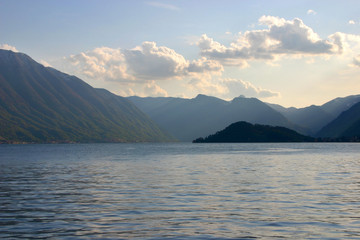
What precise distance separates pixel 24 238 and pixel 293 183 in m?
40.2

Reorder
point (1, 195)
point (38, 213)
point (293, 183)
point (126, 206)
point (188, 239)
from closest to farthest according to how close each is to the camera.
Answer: point (188, 239)
point (38, 213)
point (126, 206)
point (1, 195)
point (293, 183)

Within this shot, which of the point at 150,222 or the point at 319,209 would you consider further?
the point at 319,209

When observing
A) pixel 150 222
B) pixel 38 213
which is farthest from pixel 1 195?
pixel 150 222

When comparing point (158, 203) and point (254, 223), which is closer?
point (254, 223)

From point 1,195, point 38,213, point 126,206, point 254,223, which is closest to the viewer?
point 254,223

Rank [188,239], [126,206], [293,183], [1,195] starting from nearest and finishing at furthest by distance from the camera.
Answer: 1. [188,239]
2. [126,206]
3. [1,195]
4. [293,183]

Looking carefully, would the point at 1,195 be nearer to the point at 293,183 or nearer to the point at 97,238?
the point at 97,238

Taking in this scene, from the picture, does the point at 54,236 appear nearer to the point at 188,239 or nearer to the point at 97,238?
the point at 97,238

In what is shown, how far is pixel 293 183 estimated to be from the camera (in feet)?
180

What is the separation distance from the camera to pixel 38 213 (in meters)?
33.4

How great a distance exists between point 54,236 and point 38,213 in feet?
30.4

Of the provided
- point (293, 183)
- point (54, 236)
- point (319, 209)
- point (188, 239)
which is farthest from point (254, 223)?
point (293, 183)

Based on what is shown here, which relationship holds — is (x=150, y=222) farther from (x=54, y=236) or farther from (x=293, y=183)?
(x=293, y=183)

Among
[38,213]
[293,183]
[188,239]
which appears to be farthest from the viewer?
[293,183]
